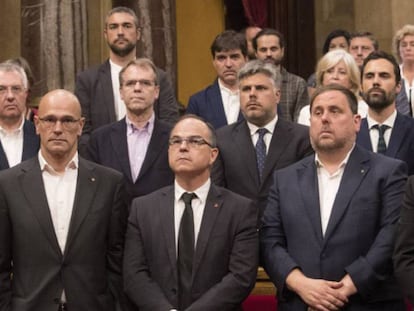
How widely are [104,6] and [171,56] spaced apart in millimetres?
948

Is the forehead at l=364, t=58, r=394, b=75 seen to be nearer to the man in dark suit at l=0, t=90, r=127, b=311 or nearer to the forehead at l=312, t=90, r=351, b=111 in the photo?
the forehead at l=312, t=90, r=351, b=111

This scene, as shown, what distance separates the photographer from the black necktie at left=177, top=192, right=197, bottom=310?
5.34 meters

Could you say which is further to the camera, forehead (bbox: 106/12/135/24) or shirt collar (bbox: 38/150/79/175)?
forehead (bbox: 106/12/135/24)

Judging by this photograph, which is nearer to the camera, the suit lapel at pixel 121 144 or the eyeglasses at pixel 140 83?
the suit lapel at pixel 121 144

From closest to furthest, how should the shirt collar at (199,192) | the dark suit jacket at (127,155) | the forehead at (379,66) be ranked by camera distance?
the shirt collar at (199,192) < the dark suit jacket at (127,155) < the forehead at (379,66)

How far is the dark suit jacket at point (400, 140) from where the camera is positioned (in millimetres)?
6398

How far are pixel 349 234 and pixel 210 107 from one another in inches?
86.4

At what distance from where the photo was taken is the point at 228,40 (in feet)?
25.0

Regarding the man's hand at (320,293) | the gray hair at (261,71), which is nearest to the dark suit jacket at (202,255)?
the man's hand at (320,293)

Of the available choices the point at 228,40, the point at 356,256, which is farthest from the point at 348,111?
the point at 228,40

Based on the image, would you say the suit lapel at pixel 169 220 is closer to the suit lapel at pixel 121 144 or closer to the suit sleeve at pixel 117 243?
the suit sleeve at pixel 117 243

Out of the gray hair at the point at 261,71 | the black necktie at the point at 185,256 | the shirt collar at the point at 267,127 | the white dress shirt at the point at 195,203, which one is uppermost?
the gray hair at the point at 261,71

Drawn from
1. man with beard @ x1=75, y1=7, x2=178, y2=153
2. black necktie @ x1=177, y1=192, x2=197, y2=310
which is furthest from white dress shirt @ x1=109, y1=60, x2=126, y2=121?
black necktie @ x1=177, y1=192, x2=197, y2=310

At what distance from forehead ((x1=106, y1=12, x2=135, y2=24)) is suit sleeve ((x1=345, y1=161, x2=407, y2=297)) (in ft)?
8.20
